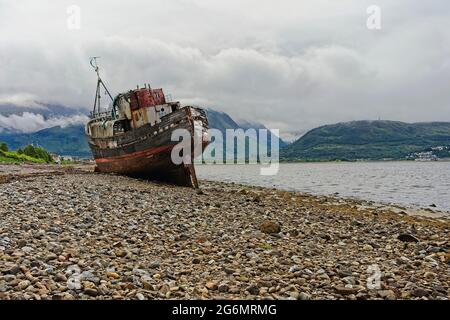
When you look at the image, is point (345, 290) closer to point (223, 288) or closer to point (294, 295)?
point (294, 295)

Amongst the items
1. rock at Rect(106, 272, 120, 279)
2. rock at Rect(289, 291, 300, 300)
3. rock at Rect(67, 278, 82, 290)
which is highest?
rock at Rect(67, 278, 82, 290)

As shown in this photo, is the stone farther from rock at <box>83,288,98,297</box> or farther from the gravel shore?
rock at <box>83,288,98,297</box>

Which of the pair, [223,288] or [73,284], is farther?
[223,288]

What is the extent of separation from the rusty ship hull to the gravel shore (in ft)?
63.6

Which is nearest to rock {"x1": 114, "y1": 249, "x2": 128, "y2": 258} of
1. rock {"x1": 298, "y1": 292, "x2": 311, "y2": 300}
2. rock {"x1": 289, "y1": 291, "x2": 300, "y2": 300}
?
rock {"x1": 289, "y1": 291, "x2": 300, "y2": 300}

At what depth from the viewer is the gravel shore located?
776cm

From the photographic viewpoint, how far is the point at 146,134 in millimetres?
37875

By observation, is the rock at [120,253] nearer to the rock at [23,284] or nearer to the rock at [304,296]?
the rock at [23,284]

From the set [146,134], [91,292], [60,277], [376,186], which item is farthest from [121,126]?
[376,186]

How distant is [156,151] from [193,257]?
27.9 m

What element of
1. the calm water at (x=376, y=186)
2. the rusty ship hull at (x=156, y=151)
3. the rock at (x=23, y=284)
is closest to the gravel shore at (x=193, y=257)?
the rock at (x=23, y=284)

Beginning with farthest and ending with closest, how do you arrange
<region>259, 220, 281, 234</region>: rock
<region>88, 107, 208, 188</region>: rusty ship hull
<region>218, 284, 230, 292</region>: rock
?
<region>88, 107, 208, 188</region>: rusty ship hull
<region>259, 220, 281, 234</region>: rock
<region>218, 284, 230, 292</region>: rock

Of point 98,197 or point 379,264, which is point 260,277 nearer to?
point 379,264

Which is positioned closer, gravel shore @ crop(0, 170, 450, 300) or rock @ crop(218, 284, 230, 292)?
gravel shore @ crop(0, 170, 450, 300)
